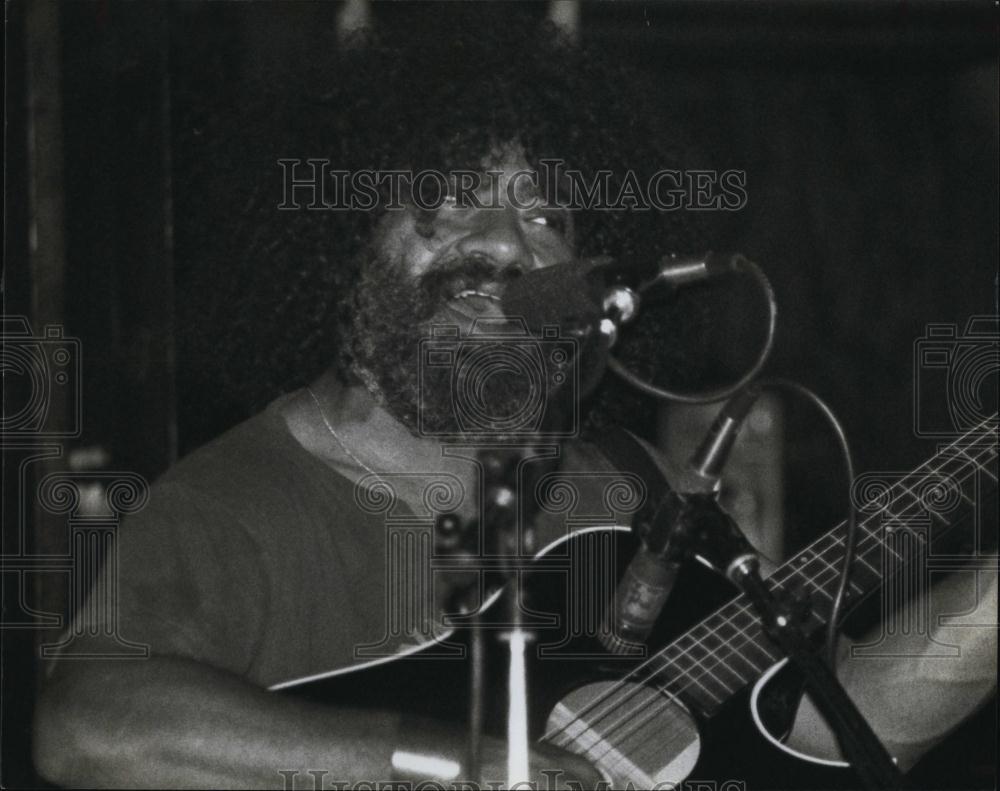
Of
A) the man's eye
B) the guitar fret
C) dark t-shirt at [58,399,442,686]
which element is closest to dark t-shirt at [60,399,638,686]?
dark t-shirt at [58,399,442,686]

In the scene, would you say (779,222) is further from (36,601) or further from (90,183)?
(36,601)

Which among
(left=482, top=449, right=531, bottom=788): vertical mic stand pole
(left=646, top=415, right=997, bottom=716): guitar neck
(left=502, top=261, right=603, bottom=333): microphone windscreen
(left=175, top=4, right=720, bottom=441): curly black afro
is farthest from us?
(left=175, top=4, right=720, bottom=441): curly black afro

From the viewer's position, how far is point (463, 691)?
4.09ft

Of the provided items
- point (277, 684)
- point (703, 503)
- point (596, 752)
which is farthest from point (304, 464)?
point (703, 503)

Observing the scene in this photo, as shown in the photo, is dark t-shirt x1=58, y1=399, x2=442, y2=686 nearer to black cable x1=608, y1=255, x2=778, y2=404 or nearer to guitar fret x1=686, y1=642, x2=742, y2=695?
guitar fret x1=686, y1=642, x2=742, y2=695

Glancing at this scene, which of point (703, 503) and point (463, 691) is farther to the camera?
point (463, 691)

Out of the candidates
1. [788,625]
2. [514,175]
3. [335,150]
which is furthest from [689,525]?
[335,150]

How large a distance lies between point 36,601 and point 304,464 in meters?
0.34

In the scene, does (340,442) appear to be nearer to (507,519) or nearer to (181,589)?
(181,589)

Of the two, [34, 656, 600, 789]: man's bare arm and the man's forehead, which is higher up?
the man's forehead

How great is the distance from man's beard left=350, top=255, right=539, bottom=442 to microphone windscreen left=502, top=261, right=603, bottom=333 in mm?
323

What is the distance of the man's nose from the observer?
1.38 m

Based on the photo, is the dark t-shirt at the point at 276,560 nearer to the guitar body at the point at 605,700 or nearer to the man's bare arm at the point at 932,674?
the guitar body at the point at 605,700

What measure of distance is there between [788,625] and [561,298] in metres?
0.33
